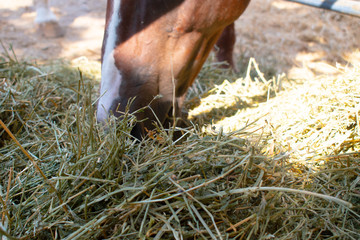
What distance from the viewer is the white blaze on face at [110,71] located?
1.30m

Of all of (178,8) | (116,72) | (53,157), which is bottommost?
(53,157)

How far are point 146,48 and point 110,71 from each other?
17 centimetres

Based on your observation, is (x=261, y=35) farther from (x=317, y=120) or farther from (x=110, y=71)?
(x=110, y=71)

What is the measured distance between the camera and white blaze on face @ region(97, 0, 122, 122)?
130 cm

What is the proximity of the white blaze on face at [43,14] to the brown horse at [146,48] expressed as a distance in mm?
2799

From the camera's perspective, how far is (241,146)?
1.08 metres

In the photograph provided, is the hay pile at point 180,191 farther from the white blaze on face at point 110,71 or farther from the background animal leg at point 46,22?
the background animal leg at point 46,22

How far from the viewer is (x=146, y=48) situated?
1.32m

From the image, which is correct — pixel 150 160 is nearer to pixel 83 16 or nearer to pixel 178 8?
pixel 178 8


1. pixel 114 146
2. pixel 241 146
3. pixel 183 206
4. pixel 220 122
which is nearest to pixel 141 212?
pixel 183 206

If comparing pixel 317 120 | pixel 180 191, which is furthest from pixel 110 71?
pixel 317 120

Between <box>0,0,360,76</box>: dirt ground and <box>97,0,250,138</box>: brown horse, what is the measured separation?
1678 mm

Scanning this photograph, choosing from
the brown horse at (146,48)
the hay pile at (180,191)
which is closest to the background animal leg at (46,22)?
the brown horse at (146,48)

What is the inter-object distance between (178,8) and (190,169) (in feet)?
2.24
